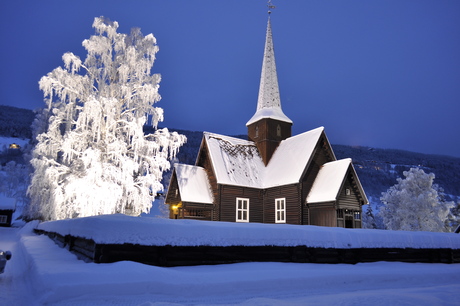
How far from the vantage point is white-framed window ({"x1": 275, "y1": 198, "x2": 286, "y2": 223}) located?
25.6m

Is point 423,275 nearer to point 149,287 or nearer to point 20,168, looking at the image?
point 149,287

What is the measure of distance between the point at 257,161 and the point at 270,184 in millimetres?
3702

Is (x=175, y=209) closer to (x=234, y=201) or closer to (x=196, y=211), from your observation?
(x=196, y=211)

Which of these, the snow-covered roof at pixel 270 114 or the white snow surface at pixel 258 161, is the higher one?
the snow-covered roof at pixel 270 114

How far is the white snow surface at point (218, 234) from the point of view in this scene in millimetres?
9031

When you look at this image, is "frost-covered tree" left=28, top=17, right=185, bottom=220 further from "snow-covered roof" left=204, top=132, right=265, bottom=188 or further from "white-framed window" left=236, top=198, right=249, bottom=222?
"white-framed window" left=236, top=198, right=249, bottom=222

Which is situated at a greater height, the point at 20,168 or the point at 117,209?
the point at 20,168

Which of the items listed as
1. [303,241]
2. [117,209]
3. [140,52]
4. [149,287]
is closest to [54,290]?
[149,287]

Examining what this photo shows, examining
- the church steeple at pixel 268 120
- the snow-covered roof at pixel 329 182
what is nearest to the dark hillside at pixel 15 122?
the church steeple at pixel 268 120

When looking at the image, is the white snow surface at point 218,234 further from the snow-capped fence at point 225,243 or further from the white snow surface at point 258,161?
the white snow surface at point 258,161

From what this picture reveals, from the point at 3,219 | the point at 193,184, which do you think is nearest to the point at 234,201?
the point at 193,184

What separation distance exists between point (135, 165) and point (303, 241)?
12896 millimetres

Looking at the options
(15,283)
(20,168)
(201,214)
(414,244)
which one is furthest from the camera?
(20,168)

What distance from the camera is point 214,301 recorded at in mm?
7676
